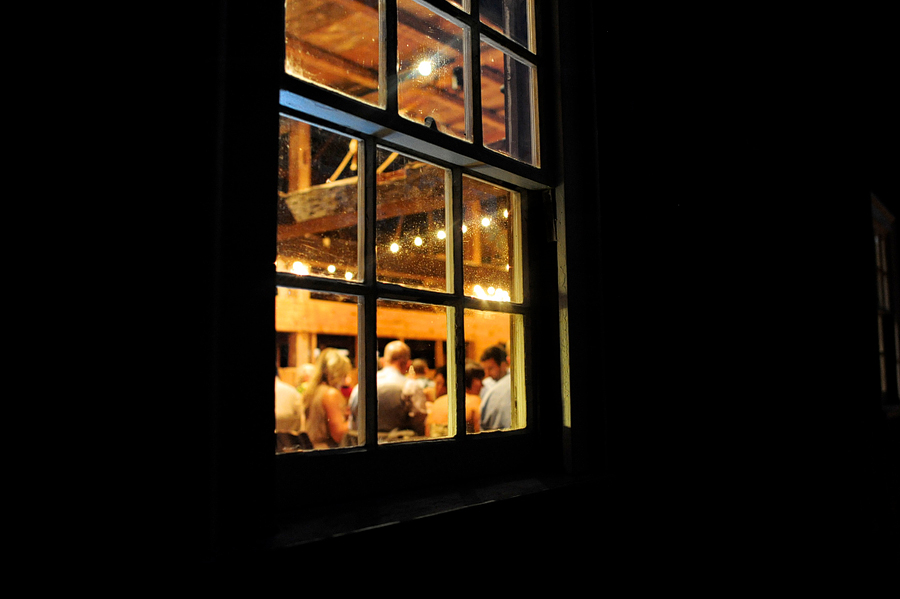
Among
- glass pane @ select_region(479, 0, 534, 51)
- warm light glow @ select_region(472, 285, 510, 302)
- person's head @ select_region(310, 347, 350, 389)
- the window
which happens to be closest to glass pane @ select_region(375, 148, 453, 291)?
the window

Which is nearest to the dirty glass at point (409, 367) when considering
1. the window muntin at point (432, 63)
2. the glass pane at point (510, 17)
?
the window muntin at point (432, 63)

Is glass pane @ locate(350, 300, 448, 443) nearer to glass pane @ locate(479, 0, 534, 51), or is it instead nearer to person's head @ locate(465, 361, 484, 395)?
person's head @ locate(465, 361, 484, 395)

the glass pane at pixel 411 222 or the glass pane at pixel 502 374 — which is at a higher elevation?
the glass pane at pixel 411 222

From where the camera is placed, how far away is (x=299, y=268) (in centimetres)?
120

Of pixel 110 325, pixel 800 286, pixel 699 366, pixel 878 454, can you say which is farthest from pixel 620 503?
pixel 878 454

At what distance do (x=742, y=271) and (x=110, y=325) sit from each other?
238cm

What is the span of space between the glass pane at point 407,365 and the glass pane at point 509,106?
0.54 m

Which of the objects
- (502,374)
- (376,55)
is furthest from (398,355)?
(376,55)

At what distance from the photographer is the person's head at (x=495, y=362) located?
1690 millimetres

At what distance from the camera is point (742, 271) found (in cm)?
258

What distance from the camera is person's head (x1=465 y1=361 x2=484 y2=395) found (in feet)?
5.35

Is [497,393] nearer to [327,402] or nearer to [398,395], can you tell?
[398,395]

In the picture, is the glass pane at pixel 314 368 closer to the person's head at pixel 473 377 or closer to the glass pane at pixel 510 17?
the person's head at pixel 473 377

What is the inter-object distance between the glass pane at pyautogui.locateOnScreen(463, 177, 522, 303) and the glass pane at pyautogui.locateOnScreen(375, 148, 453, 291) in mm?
81
